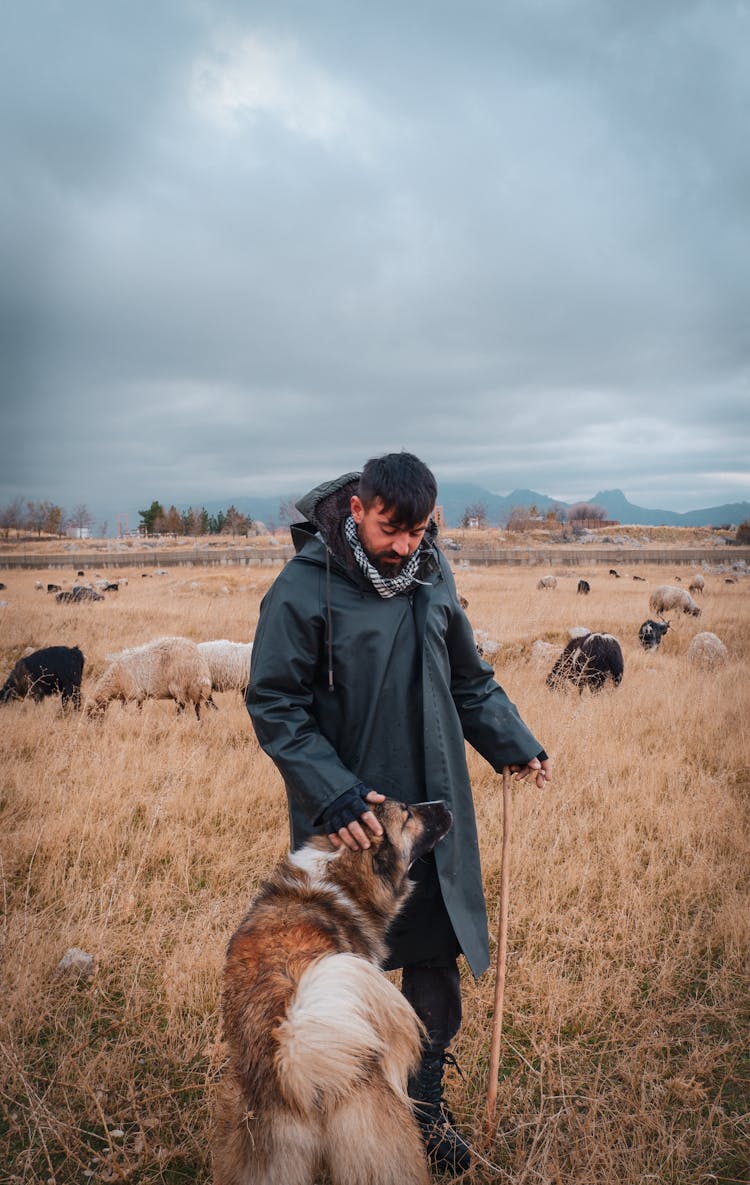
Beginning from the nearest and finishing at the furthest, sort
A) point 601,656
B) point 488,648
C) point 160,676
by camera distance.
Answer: point 160,676
point 601,656
point 488,648

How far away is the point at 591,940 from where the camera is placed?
3854mm

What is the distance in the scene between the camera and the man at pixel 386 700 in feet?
7.03

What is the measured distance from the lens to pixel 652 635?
44.6 feet

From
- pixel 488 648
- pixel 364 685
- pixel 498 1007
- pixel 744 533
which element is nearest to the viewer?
pixel 364 685

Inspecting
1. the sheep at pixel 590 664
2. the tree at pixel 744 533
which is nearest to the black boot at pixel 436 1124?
the sheep at pixel 590 664

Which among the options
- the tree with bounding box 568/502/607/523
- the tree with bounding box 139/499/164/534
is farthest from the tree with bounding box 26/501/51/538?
the tree with bounding box 568/502/607/523

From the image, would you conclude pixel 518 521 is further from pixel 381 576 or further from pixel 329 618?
pixel 329 618

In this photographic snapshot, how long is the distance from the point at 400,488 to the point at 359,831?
1.09 meters

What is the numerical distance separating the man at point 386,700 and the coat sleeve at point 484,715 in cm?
1

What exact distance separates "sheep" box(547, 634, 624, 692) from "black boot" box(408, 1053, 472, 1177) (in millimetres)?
7563

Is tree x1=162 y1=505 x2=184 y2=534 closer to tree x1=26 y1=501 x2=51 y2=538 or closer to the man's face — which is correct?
tree x1=26 y1=501 x2=51 y2=538

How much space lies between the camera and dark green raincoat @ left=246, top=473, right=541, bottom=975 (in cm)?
221

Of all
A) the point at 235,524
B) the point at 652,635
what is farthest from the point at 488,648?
the point at 235,524

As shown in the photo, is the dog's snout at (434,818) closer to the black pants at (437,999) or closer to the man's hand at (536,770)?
the man's hand at (536,770)
